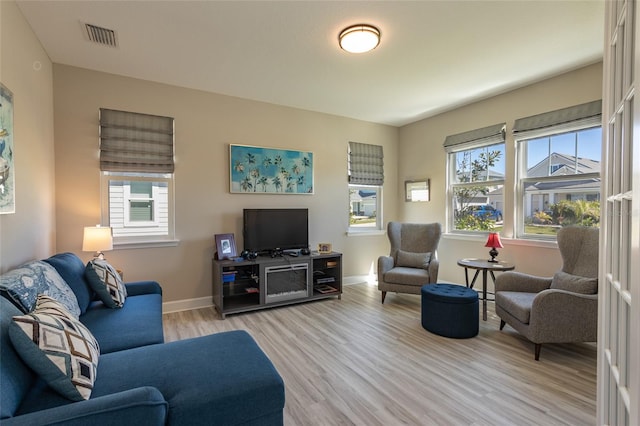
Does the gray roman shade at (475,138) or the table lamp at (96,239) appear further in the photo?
the gray roman shade at (475,138)

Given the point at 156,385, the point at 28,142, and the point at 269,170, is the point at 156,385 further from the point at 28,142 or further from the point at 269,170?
the point at 269,170

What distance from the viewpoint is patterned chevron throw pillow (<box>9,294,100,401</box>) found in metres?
1.16

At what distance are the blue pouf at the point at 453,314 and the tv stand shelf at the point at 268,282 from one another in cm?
147

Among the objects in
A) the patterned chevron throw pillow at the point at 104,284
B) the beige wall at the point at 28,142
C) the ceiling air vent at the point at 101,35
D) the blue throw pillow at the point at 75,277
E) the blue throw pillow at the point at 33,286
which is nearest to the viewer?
the blue throw pillow at the point at 33,286

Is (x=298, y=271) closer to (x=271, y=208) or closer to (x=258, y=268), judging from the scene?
(x=258, y=268)

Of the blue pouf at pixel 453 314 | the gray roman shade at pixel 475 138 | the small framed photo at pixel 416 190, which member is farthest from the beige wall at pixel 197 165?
the blue pouf at pixel 453 314

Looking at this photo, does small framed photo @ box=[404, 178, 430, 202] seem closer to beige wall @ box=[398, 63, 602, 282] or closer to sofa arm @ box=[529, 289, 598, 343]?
beige wall @ box=[398, 63, 602, 282]

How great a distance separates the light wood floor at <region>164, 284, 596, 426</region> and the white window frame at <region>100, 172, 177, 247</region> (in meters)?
0.92

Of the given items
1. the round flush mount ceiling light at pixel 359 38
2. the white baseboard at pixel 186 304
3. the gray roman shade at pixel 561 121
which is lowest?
the white baseboard at pixel 186 304

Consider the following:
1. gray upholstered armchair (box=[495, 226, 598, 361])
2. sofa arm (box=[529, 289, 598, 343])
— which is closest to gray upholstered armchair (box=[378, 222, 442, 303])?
gray upholstered armchair (box=[495, 226, 598, 361])

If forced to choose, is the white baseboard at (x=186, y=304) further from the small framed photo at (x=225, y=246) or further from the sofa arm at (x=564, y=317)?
the sofa arm at (x=564, y=317)

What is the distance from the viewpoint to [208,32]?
8.33 feet

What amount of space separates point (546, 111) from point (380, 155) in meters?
2.37

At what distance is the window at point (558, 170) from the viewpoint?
316cm
